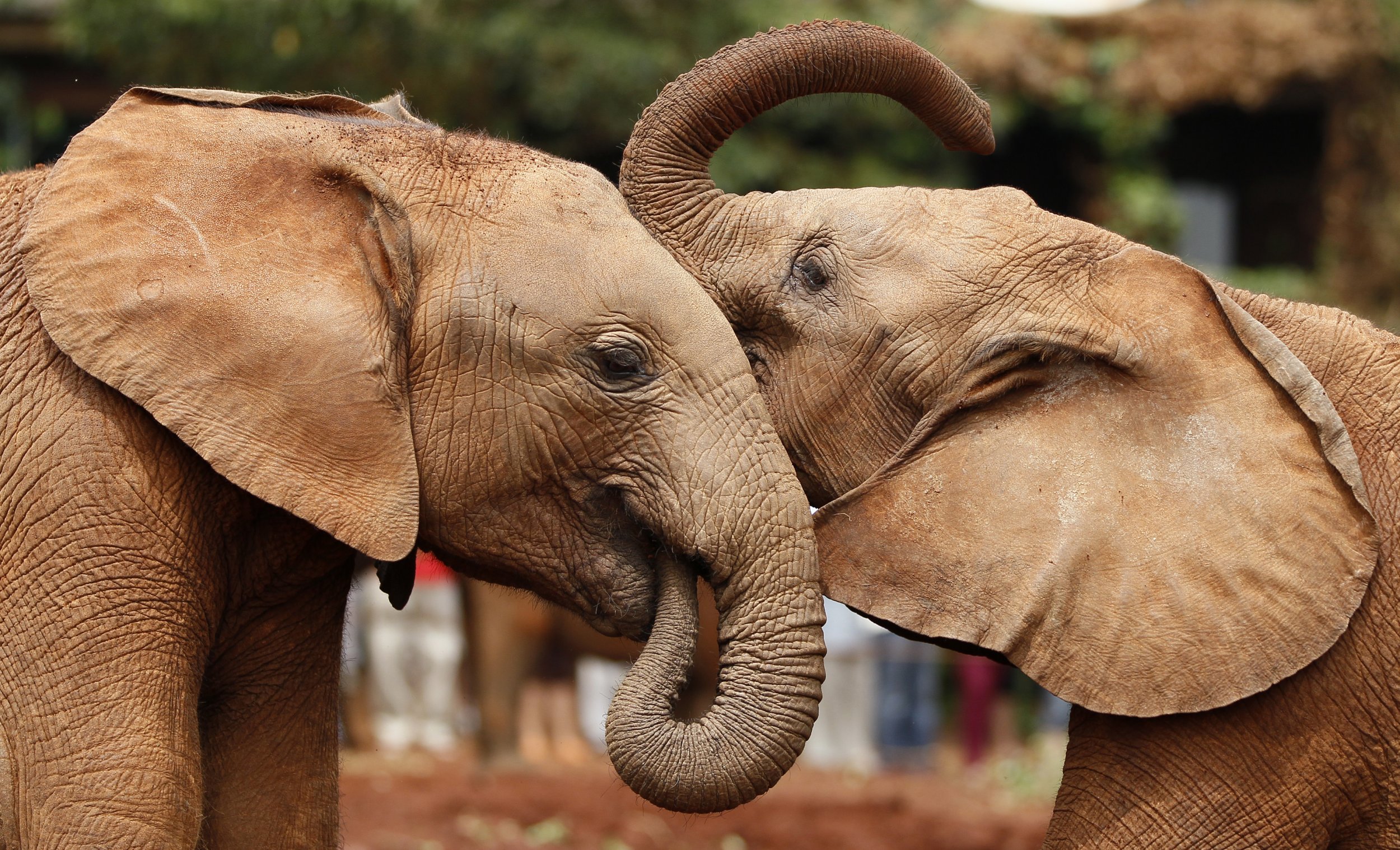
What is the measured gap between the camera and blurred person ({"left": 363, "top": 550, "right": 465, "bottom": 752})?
14.7 meters

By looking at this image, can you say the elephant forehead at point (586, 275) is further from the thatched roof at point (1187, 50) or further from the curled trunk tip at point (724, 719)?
the thatched roof at point (1187, 50)

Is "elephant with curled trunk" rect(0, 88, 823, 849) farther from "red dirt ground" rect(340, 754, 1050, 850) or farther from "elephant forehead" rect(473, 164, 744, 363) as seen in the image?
"red dirt ground" rect(340, 754, 1050, 850)

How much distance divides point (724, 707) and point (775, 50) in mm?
1967

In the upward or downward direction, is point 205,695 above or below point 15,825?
below

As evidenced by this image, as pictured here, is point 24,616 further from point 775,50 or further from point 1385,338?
point 1385,338

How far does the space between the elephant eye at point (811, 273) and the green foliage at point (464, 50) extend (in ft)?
22.8

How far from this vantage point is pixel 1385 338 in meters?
4.84

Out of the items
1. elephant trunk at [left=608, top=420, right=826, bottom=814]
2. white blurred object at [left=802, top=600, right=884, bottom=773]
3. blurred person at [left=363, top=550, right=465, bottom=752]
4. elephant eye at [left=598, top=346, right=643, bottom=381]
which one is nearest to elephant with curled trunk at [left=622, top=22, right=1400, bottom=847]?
elephant trunk at [left=608, top=420, right=826, bottom=814]

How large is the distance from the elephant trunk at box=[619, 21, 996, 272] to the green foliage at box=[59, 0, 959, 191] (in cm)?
673

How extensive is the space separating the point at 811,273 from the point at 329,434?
5.08 ft

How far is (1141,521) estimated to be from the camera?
4570mm

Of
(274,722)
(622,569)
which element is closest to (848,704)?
(274,722)

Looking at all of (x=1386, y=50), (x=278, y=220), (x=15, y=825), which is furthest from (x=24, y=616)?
(x=1386, y=50)

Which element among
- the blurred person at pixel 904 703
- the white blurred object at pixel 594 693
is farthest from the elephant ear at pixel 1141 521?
the blurred person at pixel 904 703
